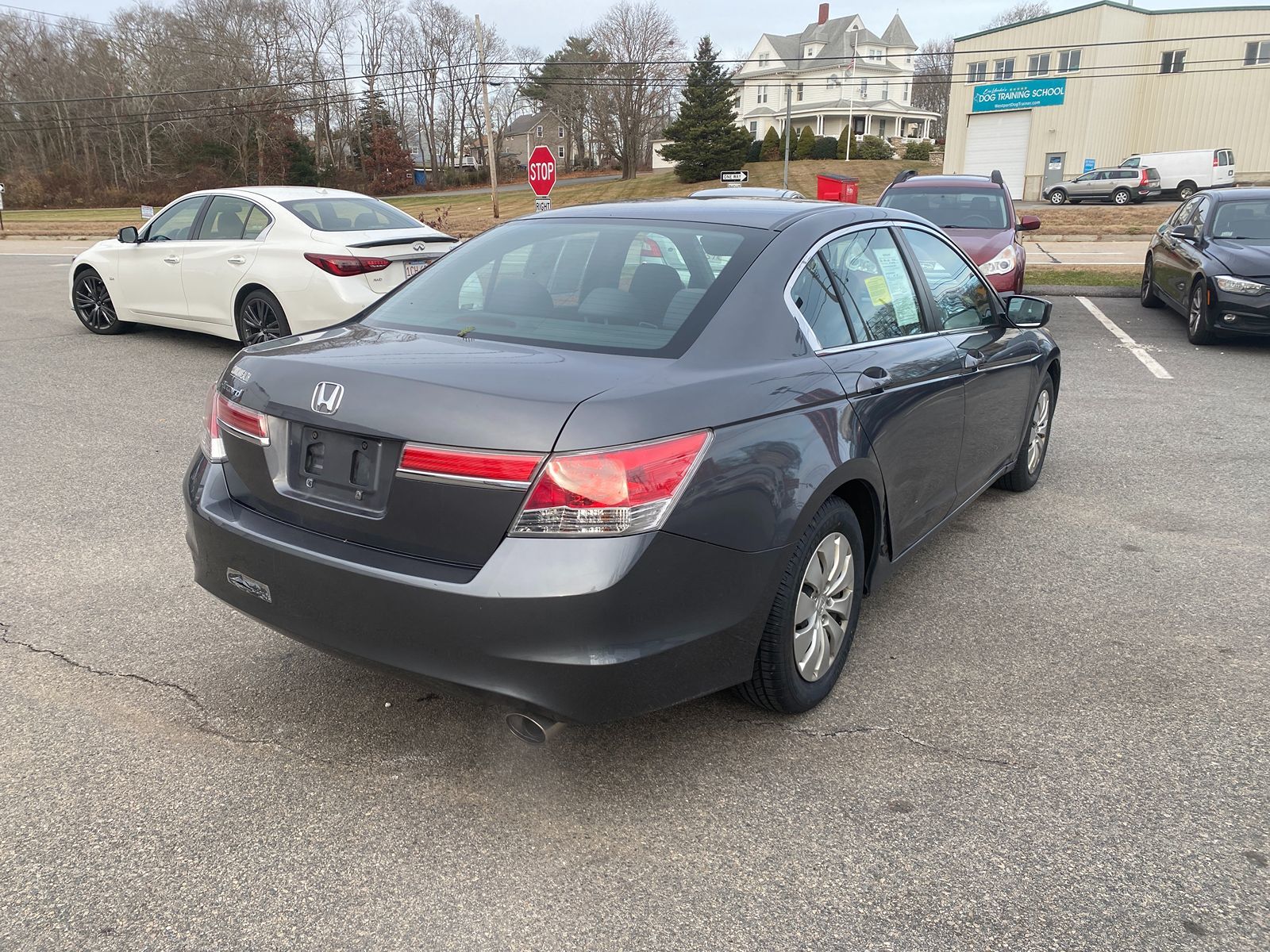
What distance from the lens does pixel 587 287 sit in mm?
3211

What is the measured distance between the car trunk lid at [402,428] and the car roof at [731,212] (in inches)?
37.9

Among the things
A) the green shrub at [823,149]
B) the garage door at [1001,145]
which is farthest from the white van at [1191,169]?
the green shrub at [823,149]

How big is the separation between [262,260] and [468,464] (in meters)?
6.89

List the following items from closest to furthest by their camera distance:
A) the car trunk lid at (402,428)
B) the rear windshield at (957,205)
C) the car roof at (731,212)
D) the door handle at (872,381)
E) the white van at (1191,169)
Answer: the car trunk lid at (402,428) → the door handle at (872,381) → the car roof at (731,212) → the rear windshield at (957,205) → the white van at (1191,169)

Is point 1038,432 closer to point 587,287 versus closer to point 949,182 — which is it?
point 587,287

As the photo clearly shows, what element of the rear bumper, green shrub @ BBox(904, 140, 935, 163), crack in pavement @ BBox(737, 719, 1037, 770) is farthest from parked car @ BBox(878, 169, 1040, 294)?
green shrub @ BBox(904, 140, 935, 163)

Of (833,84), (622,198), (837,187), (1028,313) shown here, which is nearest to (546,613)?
(1028,313)

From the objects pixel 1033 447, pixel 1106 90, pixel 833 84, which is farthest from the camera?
pixel 833 84

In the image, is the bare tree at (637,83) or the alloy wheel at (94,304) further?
the bare tree at (637,83)

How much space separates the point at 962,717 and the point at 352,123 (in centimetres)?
7934

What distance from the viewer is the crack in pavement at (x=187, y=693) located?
9.89ft

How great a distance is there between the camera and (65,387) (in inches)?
320

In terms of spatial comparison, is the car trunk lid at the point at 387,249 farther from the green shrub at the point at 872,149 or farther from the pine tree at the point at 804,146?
the green shrub at the point at 872,149

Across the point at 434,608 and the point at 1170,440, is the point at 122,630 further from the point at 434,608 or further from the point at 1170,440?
the point at 1170,440
